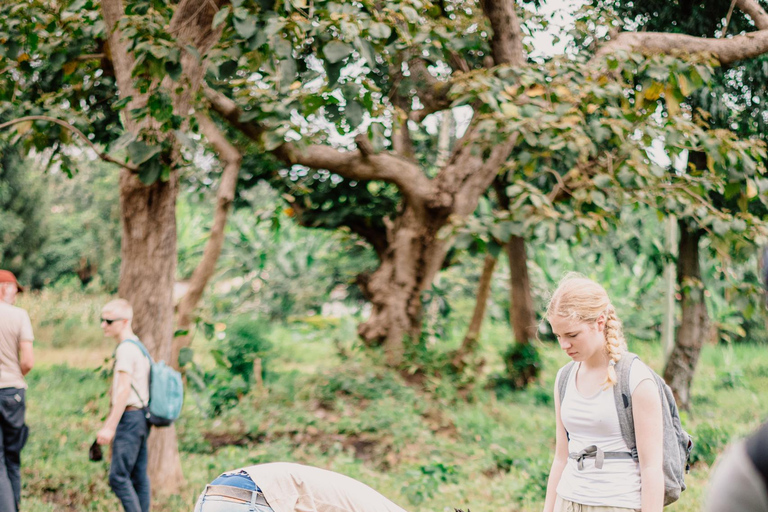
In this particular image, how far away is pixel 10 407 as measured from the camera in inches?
170

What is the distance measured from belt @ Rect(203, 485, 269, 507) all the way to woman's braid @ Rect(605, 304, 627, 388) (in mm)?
1170

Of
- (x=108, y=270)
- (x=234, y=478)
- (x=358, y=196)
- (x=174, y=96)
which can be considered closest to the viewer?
(x=234, y=478)

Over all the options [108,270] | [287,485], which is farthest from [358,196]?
[108,270]

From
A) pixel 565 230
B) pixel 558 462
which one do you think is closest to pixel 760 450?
pixel 558 462

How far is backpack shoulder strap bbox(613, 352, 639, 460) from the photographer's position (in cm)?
224

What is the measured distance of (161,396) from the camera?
436cm

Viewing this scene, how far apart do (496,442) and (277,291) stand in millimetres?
9232

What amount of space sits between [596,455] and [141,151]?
3426 mm

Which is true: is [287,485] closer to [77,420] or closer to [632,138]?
[632,138]

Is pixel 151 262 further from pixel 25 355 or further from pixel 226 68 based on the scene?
pixel 226 68

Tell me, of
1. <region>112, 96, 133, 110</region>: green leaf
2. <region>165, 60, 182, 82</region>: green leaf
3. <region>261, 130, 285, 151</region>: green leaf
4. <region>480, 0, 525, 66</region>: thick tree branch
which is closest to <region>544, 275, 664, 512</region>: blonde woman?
<region>165, 60, 182, 82</region>: green leaf

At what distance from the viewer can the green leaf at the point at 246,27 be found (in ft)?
13.3

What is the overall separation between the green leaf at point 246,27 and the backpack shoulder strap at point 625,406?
2.87 meters

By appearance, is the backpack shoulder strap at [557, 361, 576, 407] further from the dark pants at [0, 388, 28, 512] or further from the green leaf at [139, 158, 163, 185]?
the dark pants at [0, 388, 28, 512]
